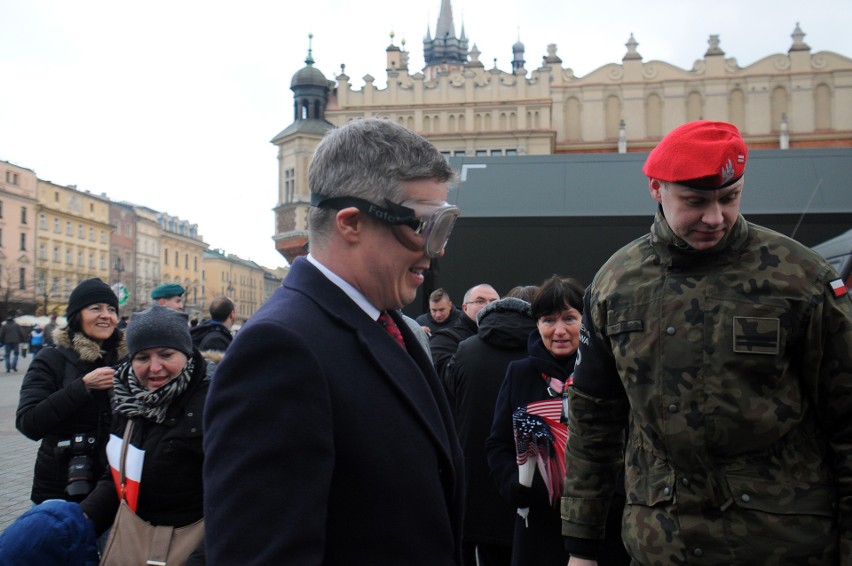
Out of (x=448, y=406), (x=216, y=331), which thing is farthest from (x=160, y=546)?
(x=216, y=331)

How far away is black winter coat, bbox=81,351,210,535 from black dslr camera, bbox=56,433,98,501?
1.44 ft

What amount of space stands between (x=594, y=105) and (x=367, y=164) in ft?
163

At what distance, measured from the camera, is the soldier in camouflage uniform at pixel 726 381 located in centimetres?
197

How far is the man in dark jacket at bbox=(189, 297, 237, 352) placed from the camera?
20.5ft

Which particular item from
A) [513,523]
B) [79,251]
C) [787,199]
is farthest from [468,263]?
[79,251]

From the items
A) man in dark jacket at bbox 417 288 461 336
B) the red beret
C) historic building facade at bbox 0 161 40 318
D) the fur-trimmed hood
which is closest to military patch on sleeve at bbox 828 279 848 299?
the red beret

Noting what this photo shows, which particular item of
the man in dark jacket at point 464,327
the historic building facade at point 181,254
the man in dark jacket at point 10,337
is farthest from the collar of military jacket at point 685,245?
the historic building facade at point 181,254

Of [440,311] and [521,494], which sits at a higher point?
[440,311]

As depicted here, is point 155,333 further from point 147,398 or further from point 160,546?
point 160,546

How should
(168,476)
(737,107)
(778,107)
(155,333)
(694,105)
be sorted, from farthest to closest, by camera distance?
(694,105)
(737,107)
(778,107)
(155,333)
(168,476)

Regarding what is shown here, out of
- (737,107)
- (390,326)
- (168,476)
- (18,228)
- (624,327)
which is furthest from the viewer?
(18,228)

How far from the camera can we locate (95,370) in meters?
3.78

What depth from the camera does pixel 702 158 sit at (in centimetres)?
210

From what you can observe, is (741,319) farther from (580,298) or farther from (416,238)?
(580,298)
